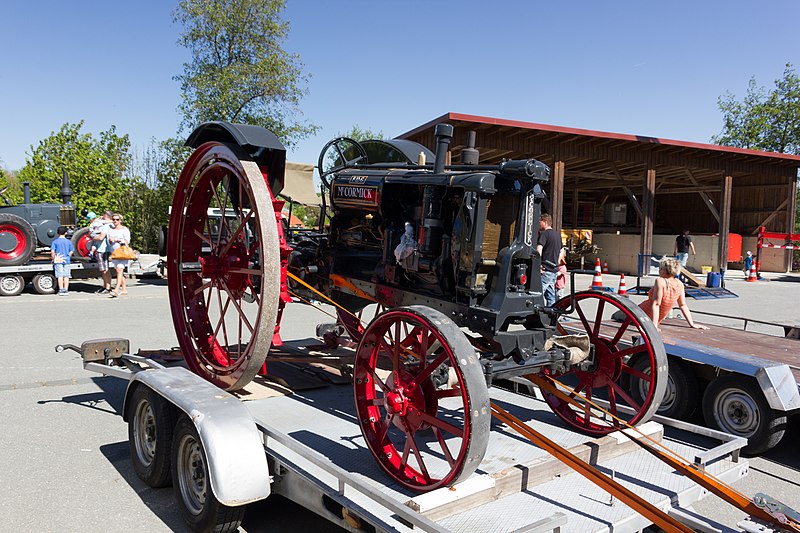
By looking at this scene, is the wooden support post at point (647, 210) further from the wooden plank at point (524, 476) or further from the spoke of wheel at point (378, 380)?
the spoke of wheel at point (378, 380)

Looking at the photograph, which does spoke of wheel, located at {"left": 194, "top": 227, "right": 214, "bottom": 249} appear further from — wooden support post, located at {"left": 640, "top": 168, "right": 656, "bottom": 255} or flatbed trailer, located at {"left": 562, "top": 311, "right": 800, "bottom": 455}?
wooden support post, located at {"left": 640, "top": 168, "right": 656, "bottom": 255}

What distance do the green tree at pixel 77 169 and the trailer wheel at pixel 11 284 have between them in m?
8.39

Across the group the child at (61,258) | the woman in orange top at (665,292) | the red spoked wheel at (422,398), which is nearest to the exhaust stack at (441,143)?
the red spoked wheel at (422,398)

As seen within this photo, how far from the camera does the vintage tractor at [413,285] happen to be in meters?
3.00

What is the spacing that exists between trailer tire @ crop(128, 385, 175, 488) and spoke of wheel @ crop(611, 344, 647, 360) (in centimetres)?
279

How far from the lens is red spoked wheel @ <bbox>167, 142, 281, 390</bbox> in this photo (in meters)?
3.76

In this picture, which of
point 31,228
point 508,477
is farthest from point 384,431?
point 31,228

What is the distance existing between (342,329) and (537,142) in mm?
13377

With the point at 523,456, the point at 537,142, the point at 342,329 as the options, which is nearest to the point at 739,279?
the point at 537,142

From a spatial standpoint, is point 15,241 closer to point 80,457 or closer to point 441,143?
point 80,457

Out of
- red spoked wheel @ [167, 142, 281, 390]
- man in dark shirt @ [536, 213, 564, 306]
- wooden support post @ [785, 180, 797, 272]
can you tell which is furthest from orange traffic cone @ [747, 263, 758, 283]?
red spoked wheel @ [167, 142, 281, 390]

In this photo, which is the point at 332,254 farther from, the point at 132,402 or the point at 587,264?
the point at 587,264

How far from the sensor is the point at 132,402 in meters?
3.95

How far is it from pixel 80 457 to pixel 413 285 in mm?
2657
